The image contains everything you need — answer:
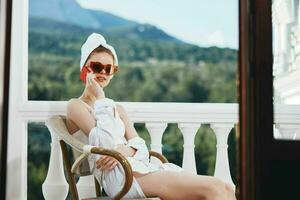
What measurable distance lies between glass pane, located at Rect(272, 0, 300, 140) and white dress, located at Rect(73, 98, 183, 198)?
3.61 ft

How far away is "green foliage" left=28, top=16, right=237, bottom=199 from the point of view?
6674 millimetres

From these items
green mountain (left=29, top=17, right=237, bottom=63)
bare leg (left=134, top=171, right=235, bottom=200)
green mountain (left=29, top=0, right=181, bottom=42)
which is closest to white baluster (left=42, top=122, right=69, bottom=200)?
bare leg (left=134, top=171, right=235, bottom=200)

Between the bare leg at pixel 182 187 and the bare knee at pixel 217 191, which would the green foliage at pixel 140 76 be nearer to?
the bare leg at pixel 182 187

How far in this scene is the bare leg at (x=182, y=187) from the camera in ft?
11.6

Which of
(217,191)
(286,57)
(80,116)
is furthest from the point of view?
(80,116)

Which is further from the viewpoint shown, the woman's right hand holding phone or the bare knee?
the woman's right hand holding phone

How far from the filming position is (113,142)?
3.73m

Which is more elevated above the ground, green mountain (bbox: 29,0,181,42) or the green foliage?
green mountain (bbox: 29,0,181,42)

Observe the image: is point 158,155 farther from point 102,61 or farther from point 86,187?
point 102,61

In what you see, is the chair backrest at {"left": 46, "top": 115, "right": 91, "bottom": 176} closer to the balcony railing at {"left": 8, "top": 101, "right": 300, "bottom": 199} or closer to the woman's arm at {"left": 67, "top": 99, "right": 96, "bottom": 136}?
the woman's arm at {"left": 67, "top": 99, "right": 96, "bottom": 136}

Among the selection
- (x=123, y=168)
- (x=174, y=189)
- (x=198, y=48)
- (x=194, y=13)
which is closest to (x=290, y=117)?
(x=174, y=189)

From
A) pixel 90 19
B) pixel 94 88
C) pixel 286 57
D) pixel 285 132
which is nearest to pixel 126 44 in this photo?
pixel 90 19

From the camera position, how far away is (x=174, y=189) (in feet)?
11.7

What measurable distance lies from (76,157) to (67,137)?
0.29 meters
